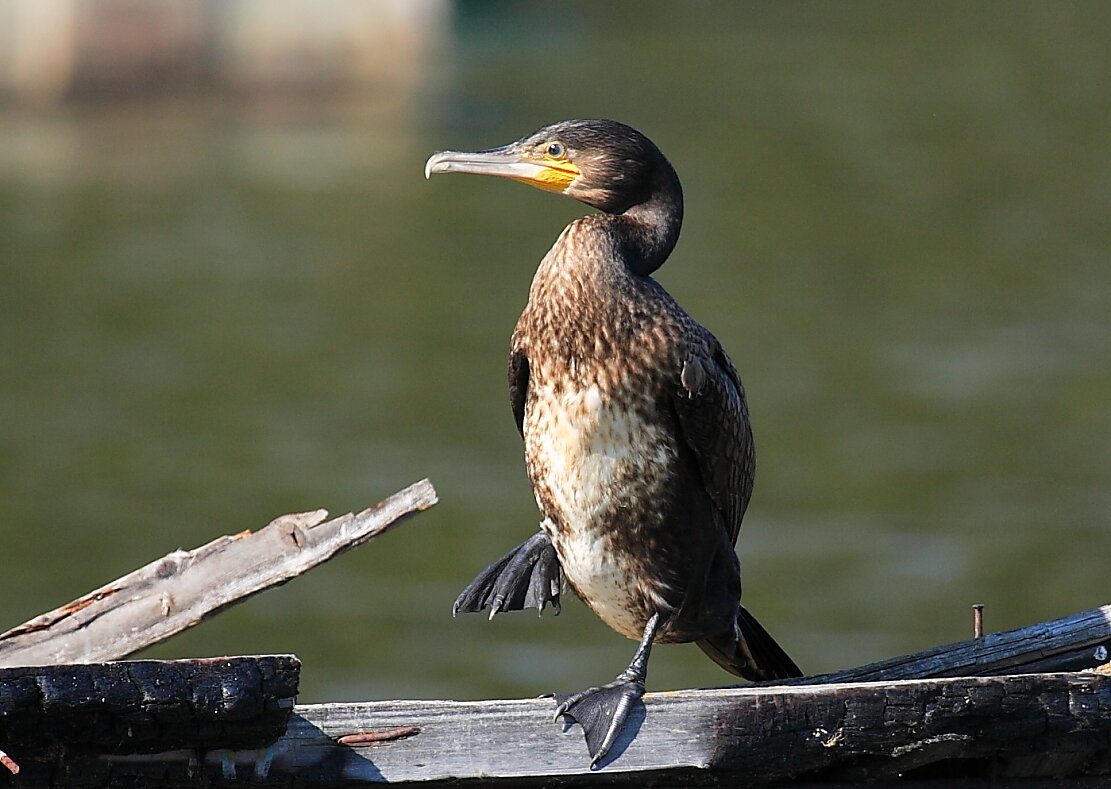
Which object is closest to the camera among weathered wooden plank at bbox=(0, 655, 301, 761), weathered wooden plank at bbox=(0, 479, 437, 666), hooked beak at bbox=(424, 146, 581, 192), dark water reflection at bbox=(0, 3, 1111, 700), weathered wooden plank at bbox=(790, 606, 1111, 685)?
weathered wooden plank at bbox=(0, 655, 301, 761)

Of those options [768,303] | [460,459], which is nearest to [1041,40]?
[768,303]

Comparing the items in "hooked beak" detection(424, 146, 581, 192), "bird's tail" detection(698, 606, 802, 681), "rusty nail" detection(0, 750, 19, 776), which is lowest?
"bird's tail" detection(698, 606, 802, 681)

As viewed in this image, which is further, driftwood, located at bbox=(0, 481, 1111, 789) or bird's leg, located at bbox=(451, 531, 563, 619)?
bird's leg, located at bbox=(451, 531, 563, 619)

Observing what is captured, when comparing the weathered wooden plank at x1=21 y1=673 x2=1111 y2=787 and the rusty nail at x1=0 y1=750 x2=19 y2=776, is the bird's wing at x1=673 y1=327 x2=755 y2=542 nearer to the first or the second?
the weathered wooden plank at x1=21 y1=673 x2=1111 y2=787

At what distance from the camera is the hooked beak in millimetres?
4086

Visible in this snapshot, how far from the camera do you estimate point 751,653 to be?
4.37m

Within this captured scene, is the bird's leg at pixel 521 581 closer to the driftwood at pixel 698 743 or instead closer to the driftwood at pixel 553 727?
the driftwood at pixel 553 727

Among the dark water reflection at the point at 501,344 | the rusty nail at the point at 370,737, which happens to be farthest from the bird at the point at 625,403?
the dark water reflection at the point at 501,344

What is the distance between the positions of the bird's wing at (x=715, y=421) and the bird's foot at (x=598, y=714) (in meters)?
0.80

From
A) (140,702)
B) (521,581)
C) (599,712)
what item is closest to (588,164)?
(521,581)

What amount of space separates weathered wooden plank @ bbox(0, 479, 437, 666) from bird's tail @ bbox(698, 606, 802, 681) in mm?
973

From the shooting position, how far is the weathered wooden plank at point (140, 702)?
2838mm

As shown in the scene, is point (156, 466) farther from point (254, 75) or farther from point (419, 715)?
point (254, 75)

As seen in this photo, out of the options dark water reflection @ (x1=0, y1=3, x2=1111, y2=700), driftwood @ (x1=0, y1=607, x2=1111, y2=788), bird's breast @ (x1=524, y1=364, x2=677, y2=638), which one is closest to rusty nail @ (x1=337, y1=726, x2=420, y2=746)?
driftwood @ (x1=0, y1=607, x2=1111, y2=788)
